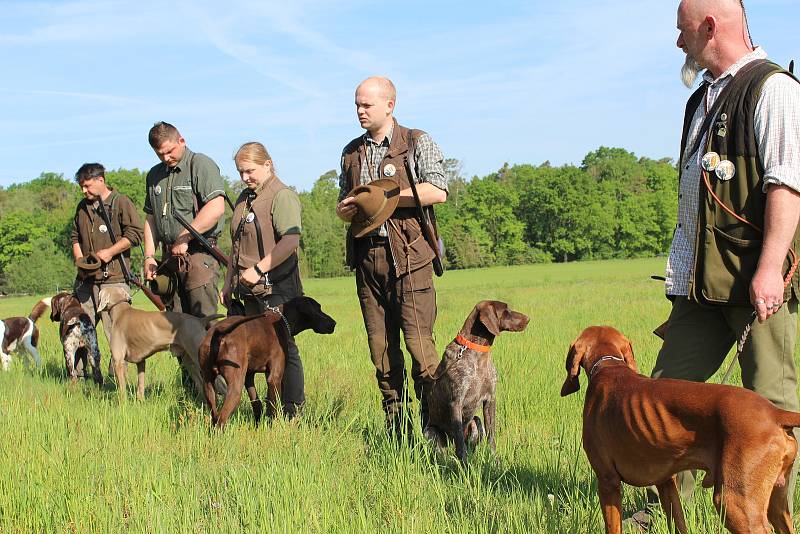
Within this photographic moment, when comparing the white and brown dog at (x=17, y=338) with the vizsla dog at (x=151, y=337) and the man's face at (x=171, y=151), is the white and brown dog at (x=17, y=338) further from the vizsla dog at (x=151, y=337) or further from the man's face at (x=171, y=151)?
the man's face at (x=171, y=151)

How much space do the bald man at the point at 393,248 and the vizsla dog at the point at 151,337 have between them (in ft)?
6.36

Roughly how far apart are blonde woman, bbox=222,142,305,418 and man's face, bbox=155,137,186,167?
96 cm

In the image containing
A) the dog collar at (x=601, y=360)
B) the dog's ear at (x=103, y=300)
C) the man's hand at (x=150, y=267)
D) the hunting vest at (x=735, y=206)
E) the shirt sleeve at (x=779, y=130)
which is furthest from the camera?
the dog's ear at (x=103, y=300)

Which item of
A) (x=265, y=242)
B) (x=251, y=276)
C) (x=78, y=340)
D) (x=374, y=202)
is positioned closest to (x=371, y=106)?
(x=374, y=202)

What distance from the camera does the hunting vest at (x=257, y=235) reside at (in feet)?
21.0

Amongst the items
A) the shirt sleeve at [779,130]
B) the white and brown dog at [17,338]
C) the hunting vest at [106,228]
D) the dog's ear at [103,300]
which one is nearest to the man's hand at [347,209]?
the shirt sleeve at [779,130]

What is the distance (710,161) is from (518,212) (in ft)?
286

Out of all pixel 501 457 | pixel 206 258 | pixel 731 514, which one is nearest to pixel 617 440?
pixel 731 514

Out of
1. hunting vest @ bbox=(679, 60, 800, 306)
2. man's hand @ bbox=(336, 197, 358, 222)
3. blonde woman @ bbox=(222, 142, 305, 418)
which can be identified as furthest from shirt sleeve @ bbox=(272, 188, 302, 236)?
hunting vest @ bbox=(679, 60, 800, 306)

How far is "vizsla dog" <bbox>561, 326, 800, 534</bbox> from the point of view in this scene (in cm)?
280

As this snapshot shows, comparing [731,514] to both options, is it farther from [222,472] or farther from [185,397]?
[185,397]

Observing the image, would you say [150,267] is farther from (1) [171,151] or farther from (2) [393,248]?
(2) [393,248]

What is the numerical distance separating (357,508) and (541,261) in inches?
3150

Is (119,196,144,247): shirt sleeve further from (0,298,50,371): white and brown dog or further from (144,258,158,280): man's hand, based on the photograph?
(0,298,50,371): white and brown dog
